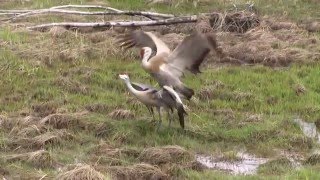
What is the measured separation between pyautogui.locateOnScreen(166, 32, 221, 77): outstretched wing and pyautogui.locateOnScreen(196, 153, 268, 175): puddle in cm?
122

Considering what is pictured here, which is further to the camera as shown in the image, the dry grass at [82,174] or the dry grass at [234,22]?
the dry grass at [234,22]

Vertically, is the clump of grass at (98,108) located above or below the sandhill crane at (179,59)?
below

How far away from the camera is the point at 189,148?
25.8 ft

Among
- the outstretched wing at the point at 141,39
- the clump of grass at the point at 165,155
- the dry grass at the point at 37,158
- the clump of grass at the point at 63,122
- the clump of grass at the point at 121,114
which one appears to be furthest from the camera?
the outstretched wing at the point at 141,39

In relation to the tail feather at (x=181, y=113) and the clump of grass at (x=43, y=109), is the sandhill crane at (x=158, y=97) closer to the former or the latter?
the tail feather at (x=181, y=113)

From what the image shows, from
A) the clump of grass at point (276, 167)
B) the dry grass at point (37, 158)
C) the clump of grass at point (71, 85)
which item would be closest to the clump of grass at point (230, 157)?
the clump of grass at point (276, 167)

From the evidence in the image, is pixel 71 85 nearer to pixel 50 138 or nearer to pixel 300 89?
pixel 50 138

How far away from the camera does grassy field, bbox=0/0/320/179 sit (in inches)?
285

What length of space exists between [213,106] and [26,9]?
6.16 m

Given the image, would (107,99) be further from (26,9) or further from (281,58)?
(26,9)

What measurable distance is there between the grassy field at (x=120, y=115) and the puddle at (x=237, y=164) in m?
0.12

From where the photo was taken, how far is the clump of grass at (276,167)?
727 cm

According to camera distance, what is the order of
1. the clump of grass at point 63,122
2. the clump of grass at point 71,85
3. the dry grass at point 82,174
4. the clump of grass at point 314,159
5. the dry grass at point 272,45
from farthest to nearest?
the dry grass at point 272,45
the clump of grass at point 71,85
the clump of grass at point 63,122
the clump of grass at point 314,159
the dry grass at point 82,174

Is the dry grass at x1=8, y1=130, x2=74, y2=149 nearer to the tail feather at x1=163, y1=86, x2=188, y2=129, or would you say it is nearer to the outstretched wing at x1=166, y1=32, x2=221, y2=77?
the tail feather at x1=163, y1=86, x2=188, y2=129
